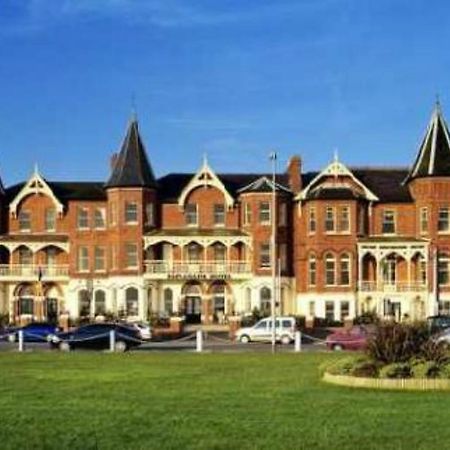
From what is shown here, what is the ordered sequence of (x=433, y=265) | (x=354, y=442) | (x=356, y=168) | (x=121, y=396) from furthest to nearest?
(x=356, y=168), (x=433, y=265), (x=121, y=396), (x=354, y=442)

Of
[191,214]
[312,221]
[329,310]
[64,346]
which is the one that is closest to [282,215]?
[312,221]

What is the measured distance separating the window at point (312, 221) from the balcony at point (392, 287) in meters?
4.95

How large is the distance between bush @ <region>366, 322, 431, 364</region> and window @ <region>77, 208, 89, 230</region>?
54.1m

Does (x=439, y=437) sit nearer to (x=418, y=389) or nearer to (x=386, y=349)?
(x=418, y=389)

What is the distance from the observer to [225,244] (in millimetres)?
75938

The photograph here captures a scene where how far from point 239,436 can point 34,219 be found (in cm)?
6349

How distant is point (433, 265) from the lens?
240 feet

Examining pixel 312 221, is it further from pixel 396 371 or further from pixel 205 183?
pixel 396 371

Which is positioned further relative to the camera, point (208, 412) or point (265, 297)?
point (265, 297)

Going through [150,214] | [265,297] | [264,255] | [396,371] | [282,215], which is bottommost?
[396,371]

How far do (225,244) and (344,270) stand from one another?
855 centimetres

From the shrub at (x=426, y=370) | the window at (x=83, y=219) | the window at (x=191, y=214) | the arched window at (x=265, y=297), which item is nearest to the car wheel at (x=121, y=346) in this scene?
the shrub at (x=426, y=370)

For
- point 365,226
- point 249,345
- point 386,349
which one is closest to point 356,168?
point 365,226

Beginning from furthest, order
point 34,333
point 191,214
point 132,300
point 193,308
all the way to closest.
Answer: point 191,214 < point 193,308 < point 132,300 < point 34,333
